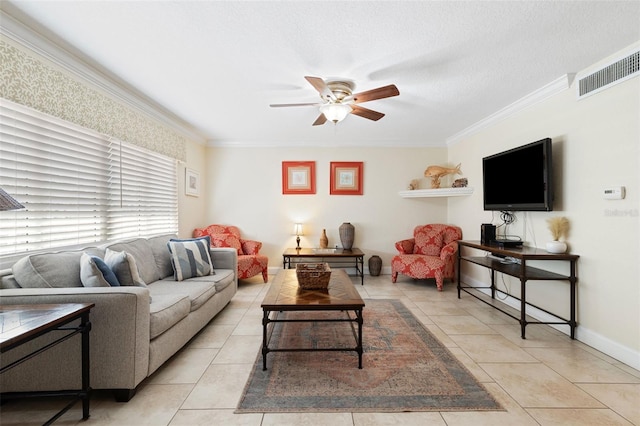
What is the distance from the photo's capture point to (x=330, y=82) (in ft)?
8.88

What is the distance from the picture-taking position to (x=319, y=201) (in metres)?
5.24

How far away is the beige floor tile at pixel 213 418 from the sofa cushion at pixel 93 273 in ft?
3.26

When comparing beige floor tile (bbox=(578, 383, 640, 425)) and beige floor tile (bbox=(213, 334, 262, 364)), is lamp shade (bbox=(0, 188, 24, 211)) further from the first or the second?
beige floor tile (bbox=(578, 383, 640, 425))

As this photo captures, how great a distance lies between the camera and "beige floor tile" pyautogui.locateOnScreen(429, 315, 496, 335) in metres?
2.79

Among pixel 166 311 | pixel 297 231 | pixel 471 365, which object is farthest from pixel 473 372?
pixel 297 231

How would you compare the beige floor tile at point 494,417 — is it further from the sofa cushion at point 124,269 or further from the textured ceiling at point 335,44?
the textured ceiling at point 335,44

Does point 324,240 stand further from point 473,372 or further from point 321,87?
point 473,372

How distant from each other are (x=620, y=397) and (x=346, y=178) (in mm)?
4113

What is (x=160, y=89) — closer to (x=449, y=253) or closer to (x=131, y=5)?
(x=131, y=5)

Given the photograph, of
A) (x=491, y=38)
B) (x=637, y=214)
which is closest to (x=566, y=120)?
(x=637, y=214)

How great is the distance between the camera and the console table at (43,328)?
Answer: 1202 millimetres

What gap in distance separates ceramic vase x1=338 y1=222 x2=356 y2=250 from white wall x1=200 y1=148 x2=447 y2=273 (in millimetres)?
253

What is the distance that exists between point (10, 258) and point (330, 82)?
9.13 feet

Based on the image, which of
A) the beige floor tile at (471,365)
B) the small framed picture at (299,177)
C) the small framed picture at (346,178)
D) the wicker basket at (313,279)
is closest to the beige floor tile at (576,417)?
the beige floor tile at (471,365)
